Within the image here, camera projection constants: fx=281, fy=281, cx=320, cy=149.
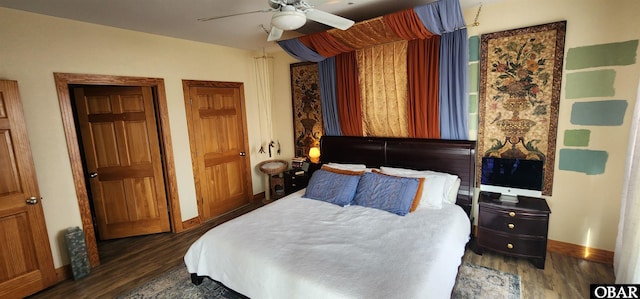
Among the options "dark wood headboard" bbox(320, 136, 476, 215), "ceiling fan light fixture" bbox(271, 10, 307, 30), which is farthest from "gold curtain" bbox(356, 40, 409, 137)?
"ceiling fan light fixture" bbox(271, 10, 307, 30)

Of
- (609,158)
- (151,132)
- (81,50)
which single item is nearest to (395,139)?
(609,158)

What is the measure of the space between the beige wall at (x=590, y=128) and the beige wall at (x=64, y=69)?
11.4 ft

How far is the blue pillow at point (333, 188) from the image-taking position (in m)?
2.87

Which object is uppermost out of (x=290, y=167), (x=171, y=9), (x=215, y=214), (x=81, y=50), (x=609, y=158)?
(x=171, y=9)

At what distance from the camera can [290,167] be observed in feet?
15.3

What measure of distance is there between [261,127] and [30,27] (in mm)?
2820

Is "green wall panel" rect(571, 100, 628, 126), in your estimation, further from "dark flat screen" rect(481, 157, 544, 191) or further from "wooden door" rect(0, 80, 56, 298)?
"wooden door" rect(0, 80, 56, 298)

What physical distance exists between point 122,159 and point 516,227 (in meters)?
4.36

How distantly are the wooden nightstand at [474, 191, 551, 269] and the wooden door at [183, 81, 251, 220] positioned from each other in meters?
3.34

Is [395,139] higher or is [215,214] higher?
[395,139]

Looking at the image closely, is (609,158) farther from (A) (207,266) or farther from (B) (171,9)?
(B) (171,9)

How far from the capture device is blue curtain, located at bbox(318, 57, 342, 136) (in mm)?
3682

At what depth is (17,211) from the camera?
2393 millimetres

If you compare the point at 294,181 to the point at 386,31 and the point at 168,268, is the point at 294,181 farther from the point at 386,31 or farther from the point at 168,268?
the point at 386,31
